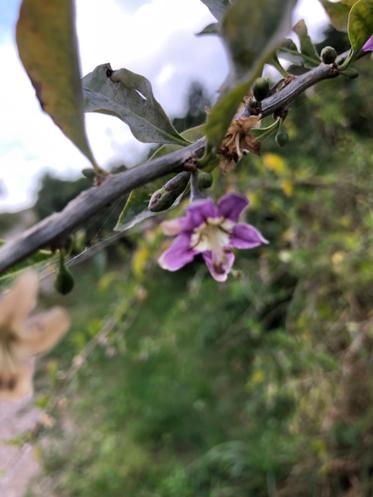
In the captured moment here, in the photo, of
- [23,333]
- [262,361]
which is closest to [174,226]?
[23,333]

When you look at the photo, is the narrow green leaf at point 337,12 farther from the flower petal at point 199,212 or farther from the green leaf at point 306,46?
the flower petal at point 199,212

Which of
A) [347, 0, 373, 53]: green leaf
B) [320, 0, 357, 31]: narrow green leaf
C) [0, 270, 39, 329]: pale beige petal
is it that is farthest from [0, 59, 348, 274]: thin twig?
[320, 0, 357, 31]: narrow green leaf

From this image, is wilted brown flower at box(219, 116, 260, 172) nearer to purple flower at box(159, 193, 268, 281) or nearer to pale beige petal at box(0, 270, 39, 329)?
purple flower at box(159, 193, 268, 281)

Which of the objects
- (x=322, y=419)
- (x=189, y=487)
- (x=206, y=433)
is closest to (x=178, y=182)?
(x=322, y=419)

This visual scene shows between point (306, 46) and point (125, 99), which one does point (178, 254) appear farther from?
point (306, 46)

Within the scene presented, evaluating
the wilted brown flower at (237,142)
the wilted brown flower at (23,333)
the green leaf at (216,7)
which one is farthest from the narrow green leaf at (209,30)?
the wilted brown flower at (23,333)
